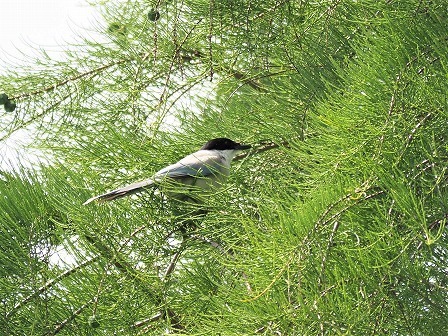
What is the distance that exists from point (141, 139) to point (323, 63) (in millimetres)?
587

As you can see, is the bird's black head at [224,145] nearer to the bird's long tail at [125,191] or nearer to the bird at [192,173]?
the bird at [192,173]

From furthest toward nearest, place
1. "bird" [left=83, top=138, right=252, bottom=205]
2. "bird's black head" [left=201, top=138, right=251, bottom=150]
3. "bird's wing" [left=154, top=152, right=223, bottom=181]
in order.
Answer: "bird's black head" [left=201, top=138, right=251, bottom=150], "bird's wing" [left=154, top=152, right=223, bottom=181], "bird" [left=83, top=138, right=252, bottom=205]

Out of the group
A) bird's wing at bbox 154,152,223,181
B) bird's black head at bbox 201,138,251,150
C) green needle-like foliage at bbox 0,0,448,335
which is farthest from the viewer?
bird's black head at bbox 201,138,251,150

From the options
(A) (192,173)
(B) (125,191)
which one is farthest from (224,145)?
(B) (125,191)

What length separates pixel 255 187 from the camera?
2.40 metres

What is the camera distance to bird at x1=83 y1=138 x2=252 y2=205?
2.37 metres

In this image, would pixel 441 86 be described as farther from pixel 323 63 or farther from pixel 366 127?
pixel 323 63

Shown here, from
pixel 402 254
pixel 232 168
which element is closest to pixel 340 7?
pixel 232 168

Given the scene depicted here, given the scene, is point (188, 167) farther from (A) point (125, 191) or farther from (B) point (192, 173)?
(A) point (125, 191)

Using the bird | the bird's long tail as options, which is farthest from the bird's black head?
the bird's long tail

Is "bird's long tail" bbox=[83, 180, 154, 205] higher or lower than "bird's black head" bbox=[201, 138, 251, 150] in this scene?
higher

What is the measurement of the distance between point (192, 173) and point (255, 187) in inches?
8.7

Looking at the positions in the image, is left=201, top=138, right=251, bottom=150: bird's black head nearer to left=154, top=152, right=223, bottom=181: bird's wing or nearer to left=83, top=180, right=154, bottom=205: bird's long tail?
left=154, top=152, right=223, bottom=181: bird's wing

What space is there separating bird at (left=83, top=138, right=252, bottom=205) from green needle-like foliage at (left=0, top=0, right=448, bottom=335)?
0.11 feet
